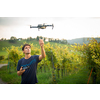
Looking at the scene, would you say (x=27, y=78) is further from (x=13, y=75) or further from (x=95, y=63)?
(x=95, y=63)

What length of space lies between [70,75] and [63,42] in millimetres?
1283

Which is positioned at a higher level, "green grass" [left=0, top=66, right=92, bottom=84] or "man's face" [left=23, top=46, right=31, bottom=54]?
"man's face" [left=23, top=46, right=31, bottom=54]

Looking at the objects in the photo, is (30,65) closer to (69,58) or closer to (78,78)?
(78,78)

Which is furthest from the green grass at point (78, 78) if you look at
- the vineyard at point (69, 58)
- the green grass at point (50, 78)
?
the vineyard at point (69, 58)

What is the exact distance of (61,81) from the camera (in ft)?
9.77

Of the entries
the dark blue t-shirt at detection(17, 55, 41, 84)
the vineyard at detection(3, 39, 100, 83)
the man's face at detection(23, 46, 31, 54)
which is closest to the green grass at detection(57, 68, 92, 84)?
the vineyard at detection(3, 39, 100, 83)

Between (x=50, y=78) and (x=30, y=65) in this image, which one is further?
(x=50, y=78)

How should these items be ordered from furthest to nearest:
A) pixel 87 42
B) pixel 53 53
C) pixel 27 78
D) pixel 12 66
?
pixel 12 66 → pixel 53 53 → pixel 87 42 → pixel 27 78

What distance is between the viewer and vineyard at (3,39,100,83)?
2.77 meters

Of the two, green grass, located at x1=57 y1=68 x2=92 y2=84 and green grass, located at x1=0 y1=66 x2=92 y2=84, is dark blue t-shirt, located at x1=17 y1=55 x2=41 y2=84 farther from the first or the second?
green grass, located at x1=57 y1=68 x2=92 y2=84

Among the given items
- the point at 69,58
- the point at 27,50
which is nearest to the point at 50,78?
the point at 69,58

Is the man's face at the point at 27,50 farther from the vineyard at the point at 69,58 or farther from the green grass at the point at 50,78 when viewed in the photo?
the green grass at the point at 50,78

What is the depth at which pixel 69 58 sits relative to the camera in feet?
11.6

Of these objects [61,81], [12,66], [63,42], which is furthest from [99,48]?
[12,66]
